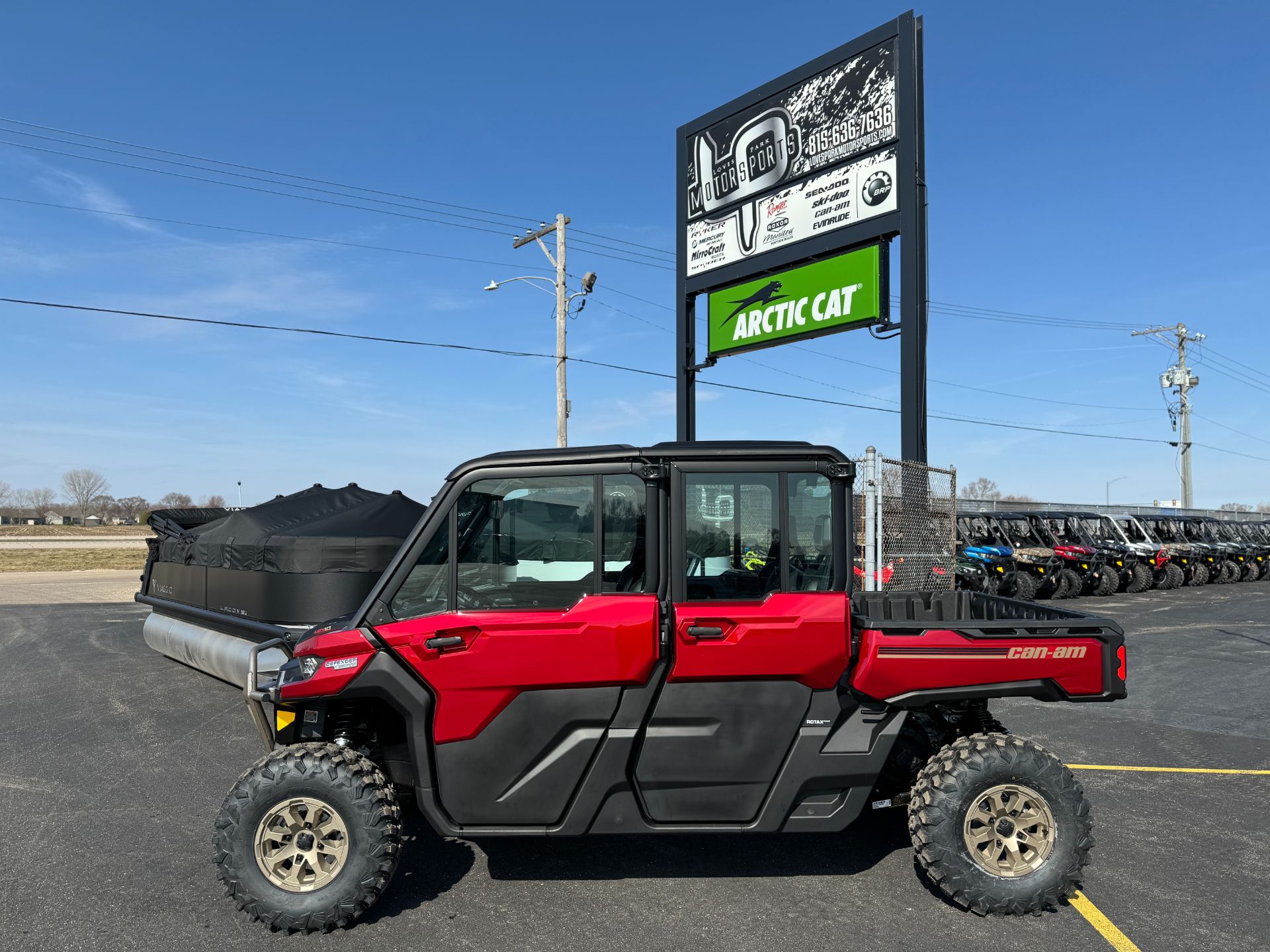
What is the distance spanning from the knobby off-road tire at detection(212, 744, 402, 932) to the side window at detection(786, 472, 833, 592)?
2.09 metres

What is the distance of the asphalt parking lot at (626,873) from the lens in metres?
3.67

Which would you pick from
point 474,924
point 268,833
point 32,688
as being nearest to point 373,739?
point 268,833

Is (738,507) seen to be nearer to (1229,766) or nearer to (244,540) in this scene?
(1229,766)

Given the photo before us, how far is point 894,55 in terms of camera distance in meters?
13.5

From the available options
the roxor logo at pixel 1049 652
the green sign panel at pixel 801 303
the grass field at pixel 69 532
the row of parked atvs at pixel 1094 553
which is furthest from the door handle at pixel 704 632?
the grass field at pixel 69 532

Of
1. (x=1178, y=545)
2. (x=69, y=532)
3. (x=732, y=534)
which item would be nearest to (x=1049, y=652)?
(x=732, y=534)

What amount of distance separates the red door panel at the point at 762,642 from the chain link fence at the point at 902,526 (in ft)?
19.3

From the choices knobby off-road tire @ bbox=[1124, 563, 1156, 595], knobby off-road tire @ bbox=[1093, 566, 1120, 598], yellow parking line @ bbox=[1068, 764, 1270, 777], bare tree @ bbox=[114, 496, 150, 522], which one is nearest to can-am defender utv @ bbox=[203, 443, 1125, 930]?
yellow parking line @ bbox=[1068, 764, 1270, 777]

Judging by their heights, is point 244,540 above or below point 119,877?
above

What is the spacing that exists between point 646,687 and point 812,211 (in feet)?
41.8

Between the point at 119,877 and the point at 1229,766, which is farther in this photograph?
the point at 1229,766

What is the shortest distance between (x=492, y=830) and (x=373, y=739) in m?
0.81

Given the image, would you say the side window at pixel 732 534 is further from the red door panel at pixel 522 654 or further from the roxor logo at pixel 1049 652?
the roxor logo at pixel 1049 652

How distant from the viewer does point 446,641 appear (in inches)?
149
